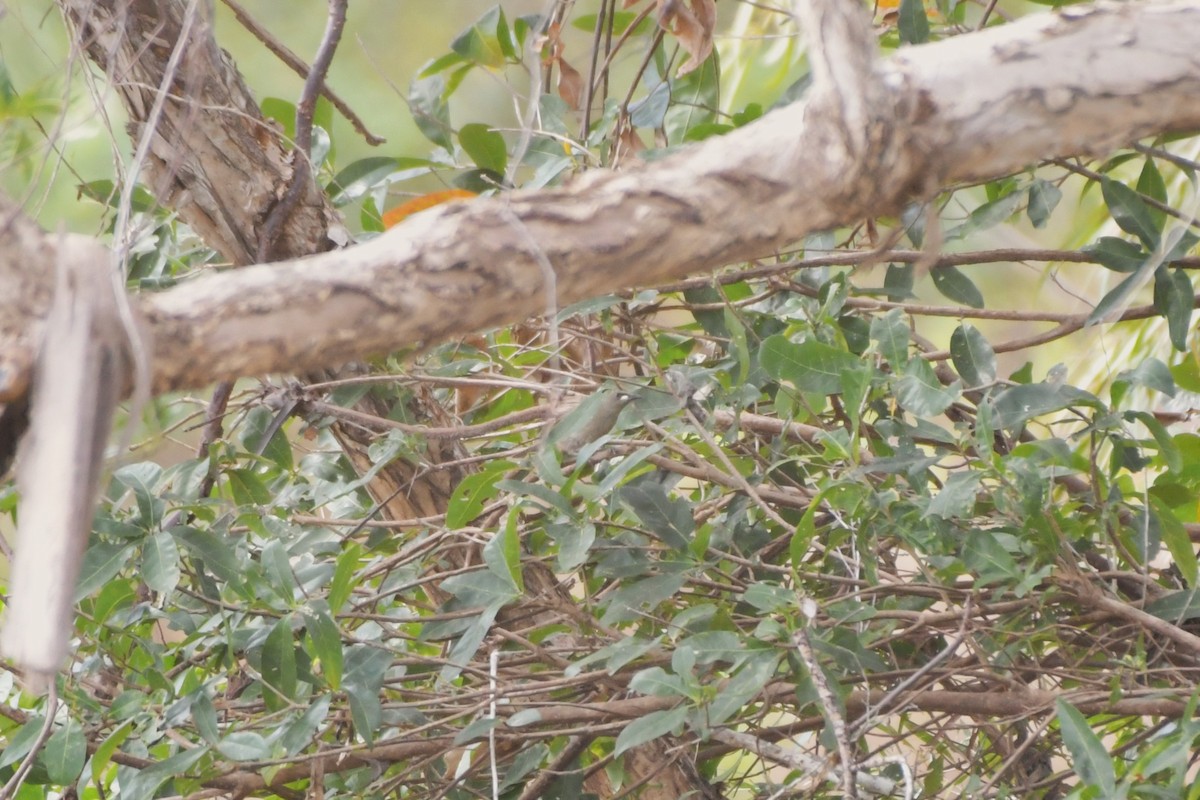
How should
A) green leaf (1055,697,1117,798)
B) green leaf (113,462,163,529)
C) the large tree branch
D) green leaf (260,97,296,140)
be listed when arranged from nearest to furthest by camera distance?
the large tree branch → green leaf (1055,697,1117,798) → green leaf (113,462,163,529) → green leaf (260,97,296,140)

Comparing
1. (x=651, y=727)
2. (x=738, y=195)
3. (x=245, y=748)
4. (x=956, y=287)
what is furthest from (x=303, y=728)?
(x=956, y=287)

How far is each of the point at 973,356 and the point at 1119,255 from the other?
0.14 metres

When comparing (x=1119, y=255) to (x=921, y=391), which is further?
(x=1119, y=255)

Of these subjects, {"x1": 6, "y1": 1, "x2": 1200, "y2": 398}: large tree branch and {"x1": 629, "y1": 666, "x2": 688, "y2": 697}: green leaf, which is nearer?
{"x1": 6, "y1": 1, "x2": 1200, "y2": 398}: large tree branch

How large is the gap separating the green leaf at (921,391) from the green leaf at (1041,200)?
0.24 meters

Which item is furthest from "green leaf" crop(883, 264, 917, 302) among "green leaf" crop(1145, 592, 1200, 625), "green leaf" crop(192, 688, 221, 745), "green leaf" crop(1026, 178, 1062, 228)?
"green leaf" crop(192, 688, 221, 745)

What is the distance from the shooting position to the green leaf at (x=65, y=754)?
896 mm

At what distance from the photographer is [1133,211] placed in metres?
0.95

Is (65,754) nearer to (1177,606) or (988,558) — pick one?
(988,558)

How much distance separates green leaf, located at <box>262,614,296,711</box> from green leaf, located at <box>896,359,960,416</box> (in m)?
0.48

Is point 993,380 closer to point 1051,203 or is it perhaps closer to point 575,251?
point 1051,203

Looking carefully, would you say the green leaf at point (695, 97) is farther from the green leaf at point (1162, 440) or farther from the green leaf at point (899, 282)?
the green leaf at point (1162, 440)

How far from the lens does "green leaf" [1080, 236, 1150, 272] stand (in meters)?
0.95

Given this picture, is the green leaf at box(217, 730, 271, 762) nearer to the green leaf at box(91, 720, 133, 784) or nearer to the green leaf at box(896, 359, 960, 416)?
the green leaf at box(91, 720, 133, 784)
